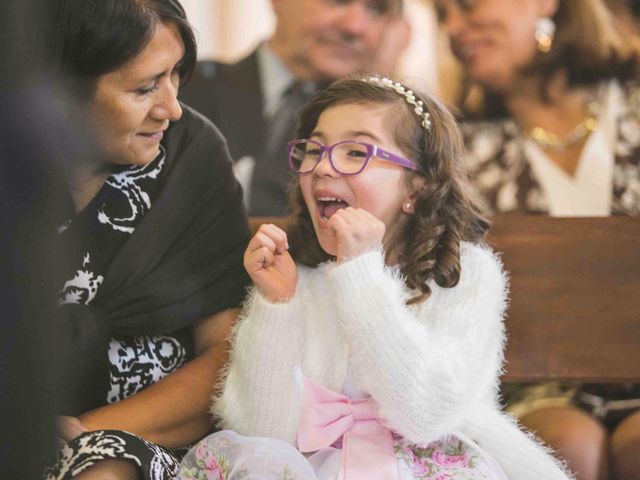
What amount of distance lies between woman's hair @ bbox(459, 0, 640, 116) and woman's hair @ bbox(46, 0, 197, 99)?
1.75 metres

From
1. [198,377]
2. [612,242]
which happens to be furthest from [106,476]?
[612,242]

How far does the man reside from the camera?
335 centimetres

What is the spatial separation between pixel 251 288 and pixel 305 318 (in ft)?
0.46

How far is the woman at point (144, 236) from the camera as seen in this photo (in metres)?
1.73

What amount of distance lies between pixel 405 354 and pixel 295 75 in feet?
6.33

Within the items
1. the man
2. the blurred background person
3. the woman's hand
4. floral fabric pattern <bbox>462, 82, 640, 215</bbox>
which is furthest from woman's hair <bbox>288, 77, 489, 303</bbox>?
the man

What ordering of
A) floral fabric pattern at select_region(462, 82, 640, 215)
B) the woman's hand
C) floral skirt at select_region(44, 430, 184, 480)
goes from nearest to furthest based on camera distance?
floral skirt at select_region(44, 430, 184, 480) → the woman's hand → floral fabric pattern at select_region(462, 82, 640, 215)

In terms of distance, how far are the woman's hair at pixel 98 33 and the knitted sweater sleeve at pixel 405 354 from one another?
512 mm

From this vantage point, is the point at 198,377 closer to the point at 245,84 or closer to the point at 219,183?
the point at 219,183

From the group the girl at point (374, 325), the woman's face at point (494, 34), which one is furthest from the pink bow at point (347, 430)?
the woman's face at point (494, 34)

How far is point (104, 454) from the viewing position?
1469 mm

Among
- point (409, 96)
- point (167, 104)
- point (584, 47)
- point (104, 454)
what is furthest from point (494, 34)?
point (104, 454)

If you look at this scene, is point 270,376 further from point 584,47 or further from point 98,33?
point 584,47

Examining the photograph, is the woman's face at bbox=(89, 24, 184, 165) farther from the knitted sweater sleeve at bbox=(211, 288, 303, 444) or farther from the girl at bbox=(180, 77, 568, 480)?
the knitted sweater sleeve at bbox=(211, 288, 303, 444)
